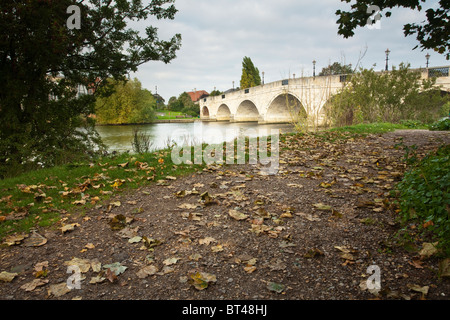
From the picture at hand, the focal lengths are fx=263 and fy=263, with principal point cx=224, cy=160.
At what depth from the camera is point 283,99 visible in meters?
29.5

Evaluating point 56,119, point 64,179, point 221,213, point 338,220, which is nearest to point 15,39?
point 56,119

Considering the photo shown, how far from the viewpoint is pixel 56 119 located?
659cm

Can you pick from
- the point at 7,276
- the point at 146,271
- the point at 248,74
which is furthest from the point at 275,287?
the point at 248,74

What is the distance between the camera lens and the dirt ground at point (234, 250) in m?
1.87

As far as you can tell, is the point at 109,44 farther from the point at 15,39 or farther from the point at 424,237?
the point at 424,237

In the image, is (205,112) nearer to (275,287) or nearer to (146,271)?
(146,271)

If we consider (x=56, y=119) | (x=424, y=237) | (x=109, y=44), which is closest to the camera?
(x=424, y=237)

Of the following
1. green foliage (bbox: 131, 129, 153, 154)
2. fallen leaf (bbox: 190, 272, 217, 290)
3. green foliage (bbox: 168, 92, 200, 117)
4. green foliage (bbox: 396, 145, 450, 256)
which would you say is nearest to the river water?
green foliage (bbox: 131, 129, 153, 154)

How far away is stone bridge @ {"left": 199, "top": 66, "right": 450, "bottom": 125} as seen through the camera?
1068 cm

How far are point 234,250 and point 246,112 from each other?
41.6 m

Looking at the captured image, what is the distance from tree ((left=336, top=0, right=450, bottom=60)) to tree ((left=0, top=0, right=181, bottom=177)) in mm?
5031

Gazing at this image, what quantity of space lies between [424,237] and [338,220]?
28.8 inches

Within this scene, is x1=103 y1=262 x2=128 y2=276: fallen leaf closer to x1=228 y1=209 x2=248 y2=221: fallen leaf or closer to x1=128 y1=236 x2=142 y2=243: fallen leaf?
x1=128 y1=236 x2=142 y2=243: fallen leaf

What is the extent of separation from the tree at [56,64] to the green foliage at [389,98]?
9.21 m
